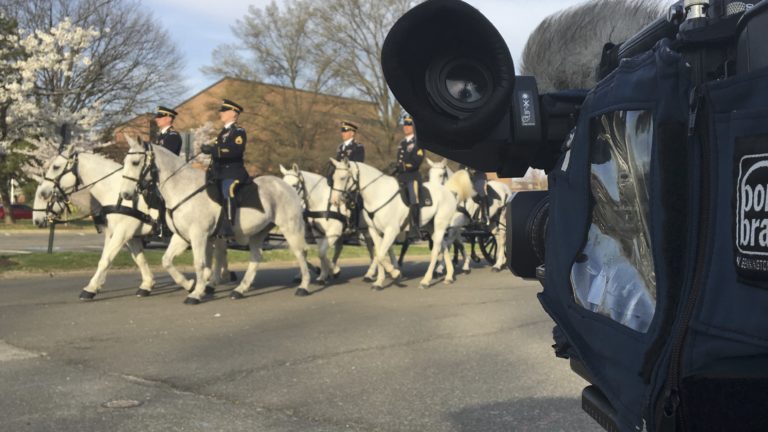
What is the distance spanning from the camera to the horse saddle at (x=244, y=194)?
1020cm

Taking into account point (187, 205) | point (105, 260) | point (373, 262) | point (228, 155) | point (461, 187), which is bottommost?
point (373, 262)

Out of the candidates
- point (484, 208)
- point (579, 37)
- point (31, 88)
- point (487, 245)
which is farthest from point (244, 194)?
point (31, 88)

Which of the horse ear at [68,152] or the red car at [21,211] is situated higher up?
the horse ear at [68,152]

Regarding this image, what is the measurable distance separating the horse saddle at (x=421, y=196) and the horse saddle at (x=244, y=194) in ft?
9.49

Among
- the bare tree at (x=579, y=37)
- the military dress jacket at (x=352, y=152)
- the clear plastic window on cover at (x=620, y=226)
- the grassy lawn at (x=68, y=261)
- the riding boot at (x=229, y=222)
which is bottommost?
the grassy lawn at (x=68, y=261)

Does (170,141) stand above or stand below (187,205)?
above

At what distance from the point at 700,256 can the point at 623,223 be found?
7.8 inches

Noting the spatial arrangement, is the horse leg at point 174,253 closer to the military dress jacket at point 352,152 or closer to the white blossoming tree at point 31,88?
the military dress jacket at point 352,152

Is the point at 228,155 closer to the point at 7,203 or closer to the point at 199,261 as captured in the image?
the point at 199,261

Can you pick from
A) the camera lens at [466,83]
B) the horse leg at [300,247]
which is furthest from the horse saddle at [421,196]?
the camera lens at [466,83]

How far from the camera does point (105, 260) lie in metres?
9.98

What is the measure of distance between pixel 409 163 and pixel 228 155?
Answer: 3.70 m

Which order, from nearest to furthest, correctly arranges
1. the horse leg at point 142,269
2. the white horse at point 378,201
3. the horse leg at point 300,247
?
the horse leg at point 142,269 → the horse leg at point 300,247 → the white horse at point 378,201

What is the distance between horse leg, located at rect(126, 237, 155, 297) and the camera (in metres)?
10.6
